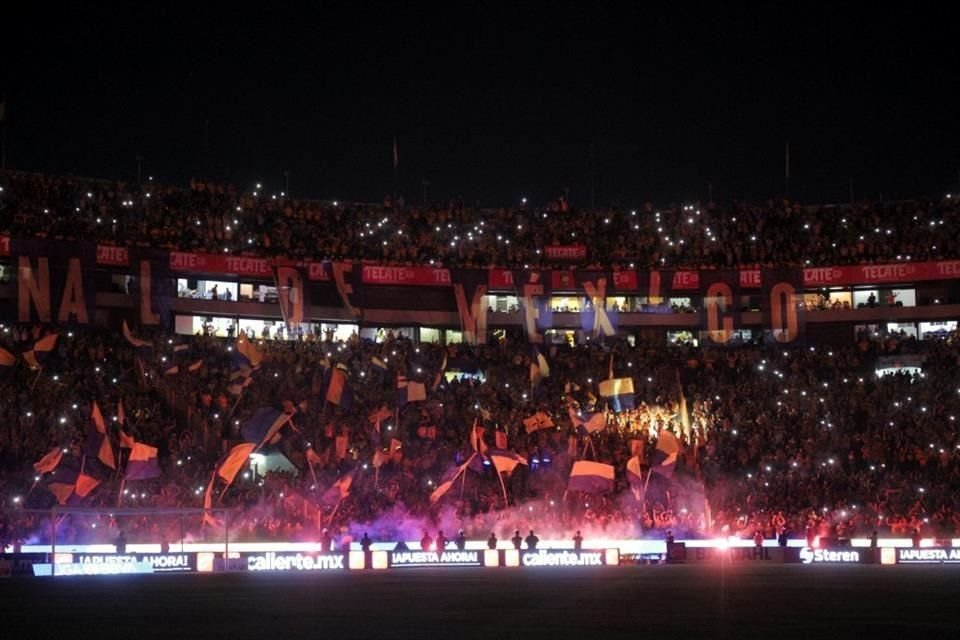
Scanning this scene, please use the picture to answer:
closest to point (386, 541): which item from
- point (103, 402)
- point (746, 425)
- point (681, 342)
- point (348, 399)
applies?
point (348, 399)

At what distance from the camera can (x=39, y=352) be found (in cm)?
5538

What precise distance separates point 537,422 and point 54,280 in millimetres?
22086

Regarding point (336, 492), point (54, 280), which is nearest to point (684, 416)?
point (336, 492)

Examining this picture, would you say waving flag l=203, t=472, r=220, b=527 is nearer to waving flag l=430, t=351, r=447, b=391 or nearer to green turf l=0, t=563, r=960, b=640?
green turf l=0, t=563, r=960, b=640

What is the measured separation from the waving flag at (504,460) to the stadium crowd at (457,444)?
1.16 m

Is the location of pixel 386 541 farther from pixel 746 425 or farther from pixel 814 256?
pixel 814 256

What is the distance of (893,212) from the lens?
76.4 metres

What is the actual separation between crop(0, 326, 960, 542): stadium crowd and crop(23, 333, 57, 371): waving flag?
43 cm

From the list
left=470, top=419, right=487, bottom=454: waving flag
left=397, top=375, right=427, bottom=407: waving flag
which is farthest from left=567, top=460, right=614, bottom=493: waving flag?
left=397, top=375, right=427, bottom=407: waving flag

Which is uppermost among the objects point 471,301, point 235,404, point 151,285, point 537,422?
point 151,285

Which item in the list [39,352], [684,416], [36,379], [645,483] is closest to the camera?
[36,379]

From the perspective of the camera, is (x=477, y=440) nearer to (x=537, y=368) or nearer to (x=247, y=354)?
(x=537, y=368)

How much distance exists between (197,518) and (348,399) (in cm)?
980

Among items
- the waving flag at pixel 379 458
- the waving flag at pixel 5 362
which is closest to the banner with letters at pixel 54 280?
the waving flag at pixel 5 362
